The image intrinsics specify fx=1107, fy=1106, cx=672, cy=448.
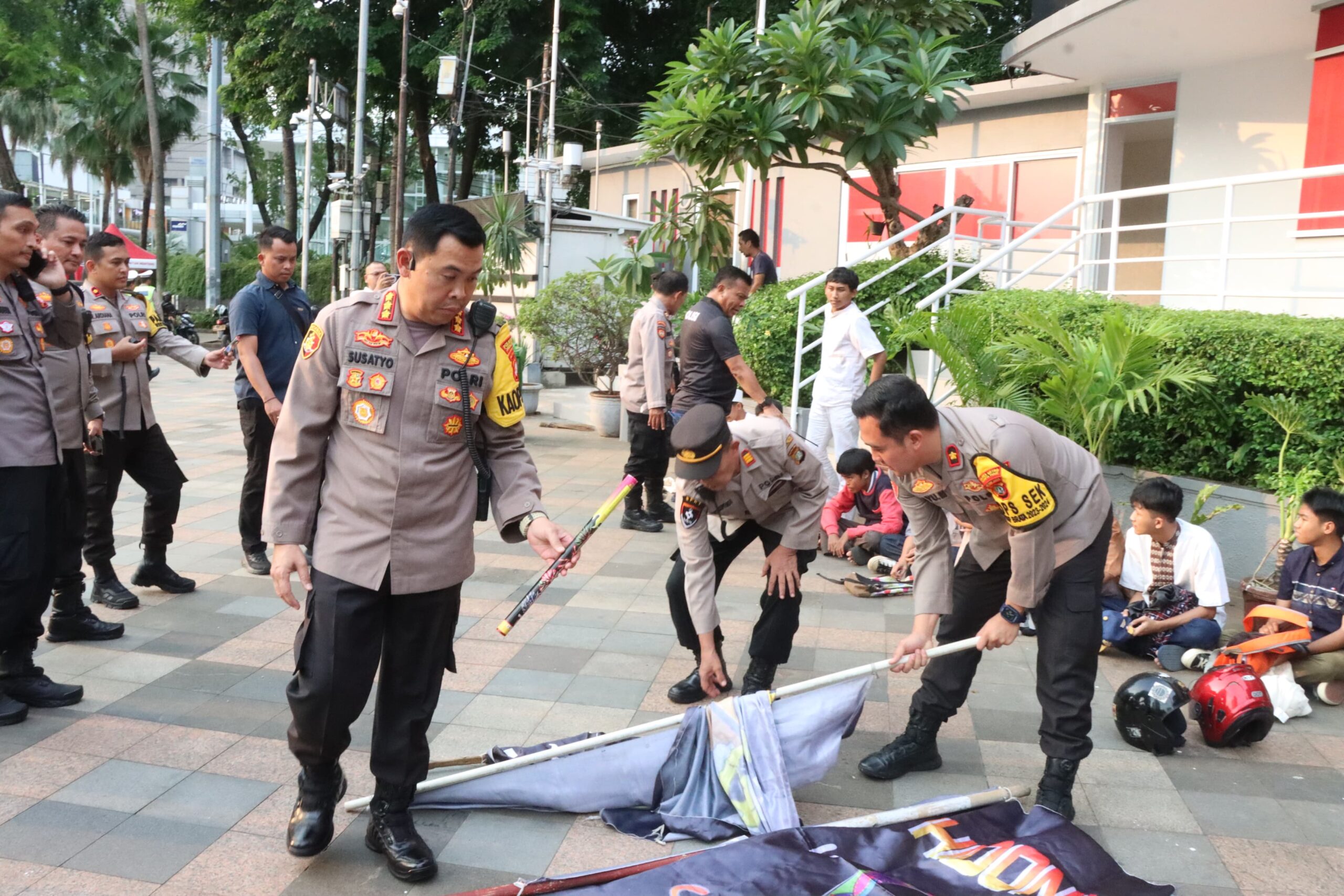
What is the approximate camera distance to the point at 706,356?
731 cm

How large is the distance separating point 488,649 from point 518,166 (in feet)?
75.4

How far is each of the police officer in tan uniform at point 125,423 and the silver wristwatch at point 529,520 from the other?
3058 millimetres

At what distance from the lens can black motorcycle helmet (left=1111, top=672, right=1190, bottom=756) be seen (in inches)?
163

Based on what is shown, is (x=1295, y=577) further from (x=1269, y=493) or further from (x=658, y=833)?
(x=658, y=833)

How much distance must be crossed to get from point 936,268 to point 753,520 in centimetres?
639

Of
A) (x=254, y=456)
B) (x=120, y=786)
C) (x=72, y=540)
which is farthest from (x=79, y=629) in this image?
(x=120, y=786)

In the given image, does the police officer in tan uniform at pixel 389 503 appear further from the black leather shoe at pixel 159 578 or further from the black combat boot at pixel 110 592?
the black leather shoe at pixel 159 578

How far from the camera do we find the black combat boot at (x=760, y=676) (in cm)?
444

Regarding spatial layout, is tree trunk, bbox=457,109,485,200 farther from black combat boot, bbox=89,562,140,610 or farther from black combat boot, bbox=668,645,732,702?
Result: black combat boot, bbox=668,645,732,702

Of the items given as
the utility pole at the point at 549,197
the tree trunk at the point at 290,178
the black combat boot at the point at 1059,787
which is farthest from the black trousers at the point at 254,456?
the tree trunk at the point at 290,178

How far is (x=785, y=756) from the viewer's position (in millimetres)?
3516

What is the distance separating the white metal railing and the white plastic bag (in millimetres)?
4304

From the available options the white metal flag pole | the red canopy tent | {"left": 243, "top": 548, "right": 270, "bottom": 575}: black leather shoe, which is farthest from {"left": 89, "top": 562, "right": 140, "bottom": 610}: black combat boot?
the red canopy tent

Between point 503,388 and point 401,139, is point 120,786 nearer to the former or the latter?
point 503,388
